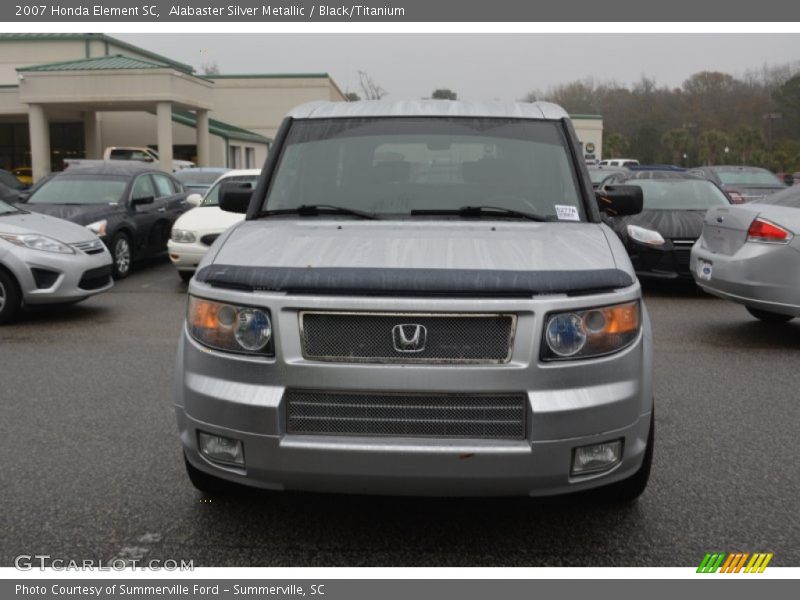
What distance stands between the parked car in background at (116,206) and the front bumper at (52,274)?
2.79m

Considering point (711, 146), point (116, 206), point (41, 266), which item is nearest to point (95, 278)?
point (41, 266)

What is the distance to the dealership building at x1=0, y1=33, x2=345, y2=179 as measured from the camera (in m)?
36.6

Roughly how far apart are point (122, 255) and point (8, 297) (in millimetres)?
3792

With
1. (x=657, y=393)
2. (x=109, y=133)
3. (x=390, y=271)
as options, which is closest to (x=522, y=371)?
(x=390, y=271)

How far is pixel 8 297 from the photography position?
29.9ft

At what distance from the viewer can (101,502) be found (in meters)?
4.12

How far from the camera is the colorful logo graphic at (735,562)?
3.45 metres

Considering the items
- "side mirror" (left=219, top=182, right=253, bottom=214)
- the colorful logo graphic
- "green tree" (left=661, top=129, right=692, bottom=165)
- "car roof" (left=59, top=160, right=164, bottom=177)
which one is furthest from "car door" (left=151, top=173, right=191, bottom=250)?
"green tree" (left=661, top=129, right=692, bottom=165)

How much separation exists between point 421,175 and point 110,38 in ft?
156

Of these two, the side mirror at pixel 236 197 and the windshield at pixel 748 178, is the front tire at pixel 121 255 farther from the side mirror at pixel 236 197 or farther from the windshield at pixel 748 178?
the windshield at pixel 748 178

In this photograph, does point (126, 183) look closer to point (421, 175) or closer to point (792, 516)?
point (421, 175)

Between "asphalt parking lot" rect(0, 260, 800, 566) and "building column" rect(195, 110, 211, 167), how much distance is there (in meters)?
35.9

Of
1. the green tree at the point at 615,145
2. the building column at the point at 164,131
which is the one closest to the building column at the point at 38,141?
the building column at the point at 164,131

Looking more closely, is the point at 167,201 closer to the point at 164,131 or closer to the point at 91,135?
the point at 164,131
